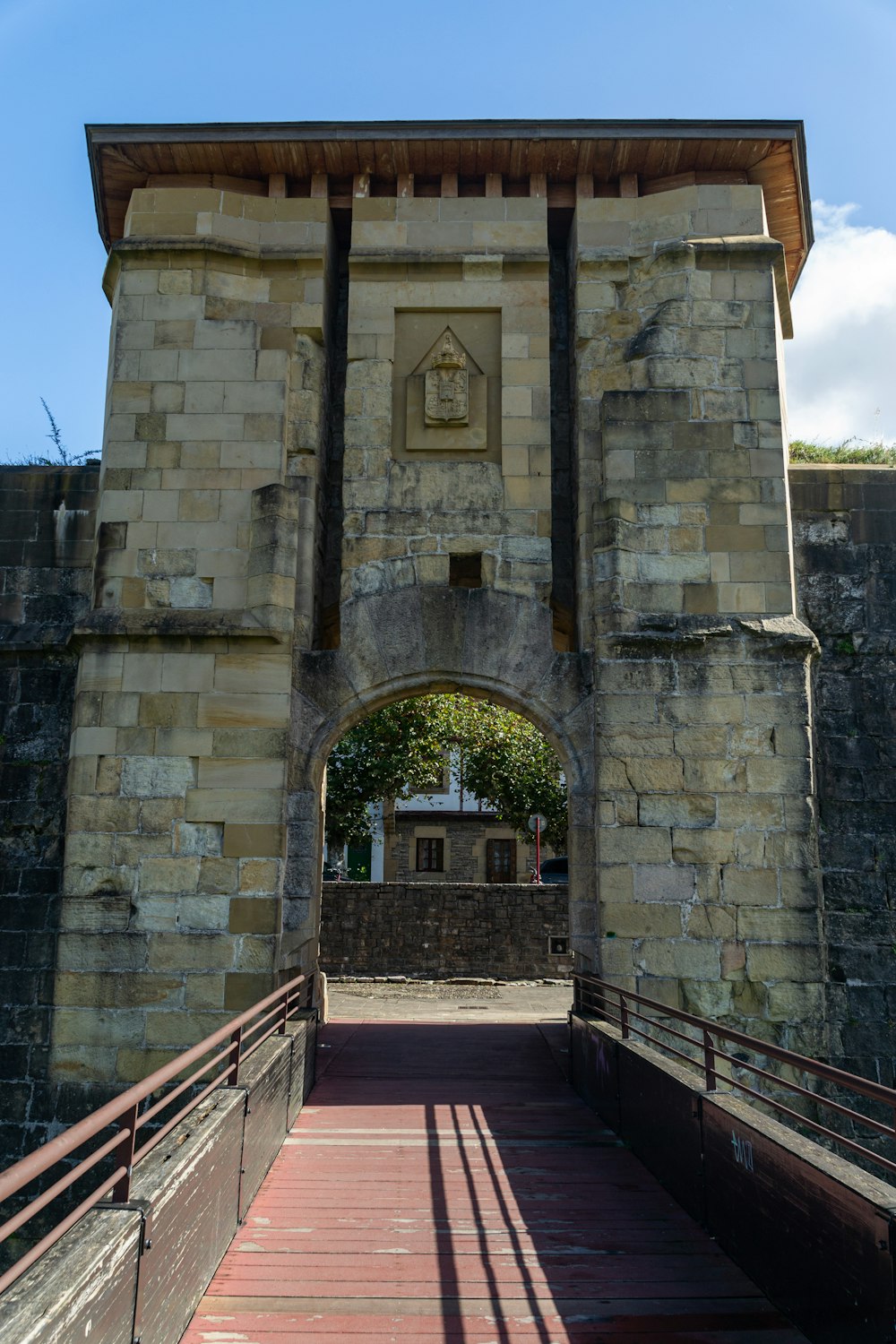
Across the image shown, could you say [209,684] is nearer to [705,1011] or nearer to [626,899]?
[626,899]

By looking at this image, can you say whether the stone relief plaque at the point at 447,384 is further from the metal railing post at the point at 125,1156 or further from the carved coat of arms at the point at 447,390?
the metal railing post at the point at 125,1156

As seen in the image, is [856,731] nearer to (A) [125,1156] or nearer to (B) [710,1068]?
(B) [710,1068]

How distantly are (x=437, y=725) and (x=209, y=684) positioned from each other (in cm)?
1535

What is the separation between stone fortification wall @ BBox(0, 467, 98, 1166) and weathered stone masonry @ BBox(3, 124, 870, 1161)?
0.38 m

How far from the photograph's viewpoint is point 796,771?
Answer: 775 cm

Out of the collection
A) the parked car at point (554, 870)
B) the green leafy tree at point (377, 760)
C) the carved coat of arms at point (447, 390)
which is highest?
the carved coat of arms at point (447, 390)

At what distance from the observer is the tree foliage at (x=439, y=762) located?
2275 cm

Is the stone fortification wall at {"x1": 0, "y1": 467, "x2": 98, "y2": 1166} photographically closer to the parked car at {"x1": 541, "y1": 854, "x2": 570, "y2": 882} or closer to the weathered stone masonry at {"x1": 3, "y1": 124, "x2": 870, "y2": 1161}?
the weathered stone masonry at {"x1": 3, "y1": 124, "x2": 870, "y2": 1161}

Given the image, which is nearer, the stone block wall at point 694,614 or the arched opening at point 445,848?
the stone block wall at point 694,614

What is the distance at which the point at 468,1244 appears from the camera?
446 centimetres

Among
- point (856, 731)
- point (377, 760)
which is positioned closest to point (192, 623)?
point (856, 731)

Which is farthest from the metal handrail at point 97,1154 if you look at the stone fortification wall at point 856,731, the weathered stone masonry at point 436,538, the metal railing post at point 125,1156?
the stone fortification wall at point 856,731

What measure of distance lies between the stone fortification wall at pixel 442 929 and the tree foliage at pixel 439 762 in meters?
5.02

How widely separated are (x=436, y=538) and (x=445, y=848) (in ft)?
74.6
